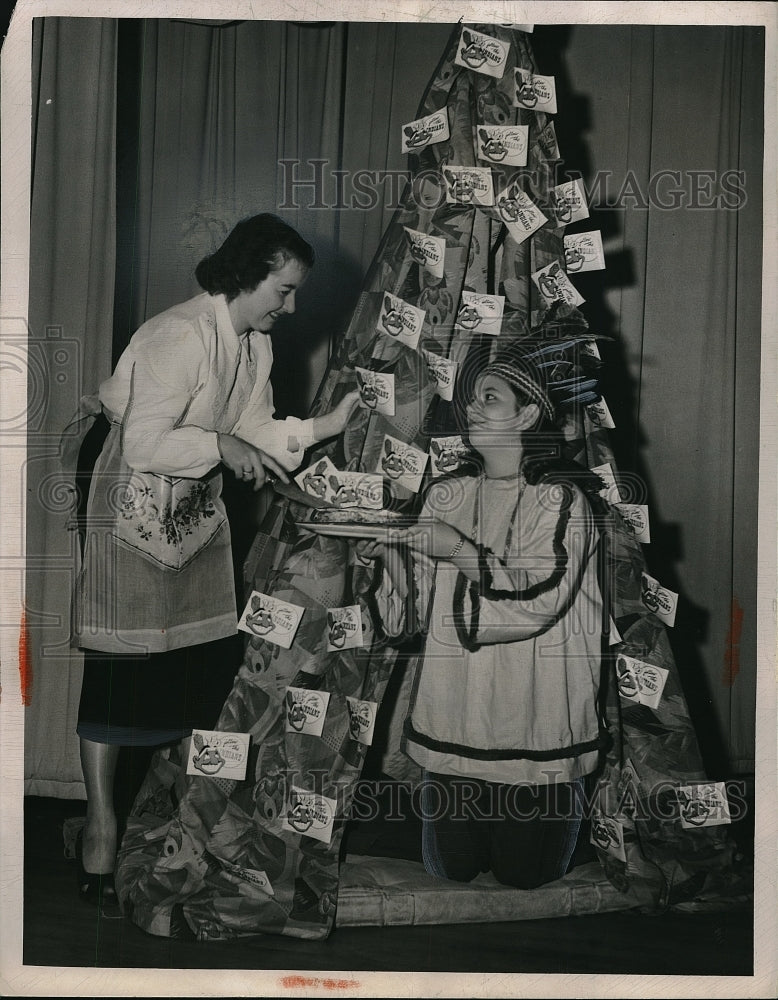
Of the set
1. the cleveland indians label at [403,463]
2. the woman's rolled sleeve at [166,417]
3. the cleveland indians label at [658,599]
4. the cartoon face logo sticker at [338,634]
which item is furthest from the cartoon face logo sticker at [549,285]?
the cartoon face logo sticker at [338,634]

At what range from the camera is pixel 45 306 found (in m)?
2.12

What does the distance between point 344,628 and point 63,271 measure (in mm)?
1170

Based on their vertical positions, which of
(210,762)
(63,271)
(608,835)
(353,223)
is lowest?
(608,835)

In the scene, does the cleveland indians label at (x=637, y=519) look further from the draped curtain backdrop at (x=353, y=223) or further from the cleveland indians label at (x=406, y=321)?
the cleveland indians label at (x=406, y=321)

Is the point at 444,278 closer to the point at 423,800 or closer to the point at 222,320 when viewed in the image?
the point at 222,320

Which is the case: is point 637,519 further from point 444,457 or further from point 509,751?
point 509,751

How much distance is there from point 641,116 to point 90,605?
74.8 inches

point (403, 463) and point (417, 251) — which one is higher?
point (417, 251)

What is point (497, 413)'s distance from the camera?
2090mm

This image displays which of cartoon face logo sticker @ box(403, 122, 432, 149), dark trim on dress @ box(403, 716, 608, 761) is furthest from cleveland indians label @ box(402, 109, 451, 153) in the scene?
dark trim on dress @ box(403, 716, 608, 761)

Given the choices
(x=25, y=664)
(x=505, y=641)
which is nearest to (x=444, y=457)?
(x=505, y=641)

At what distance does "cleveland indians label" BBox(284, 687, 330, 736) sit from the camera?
2.08m

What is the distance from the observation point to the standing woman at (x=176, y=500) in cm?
209

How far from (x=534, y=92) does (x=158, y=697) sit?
183 centimetres
